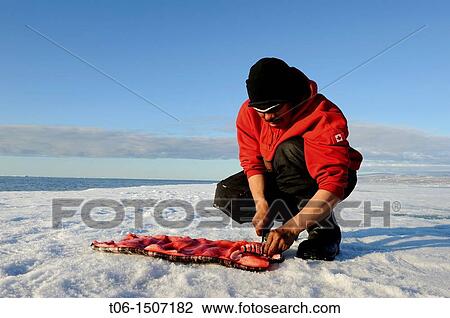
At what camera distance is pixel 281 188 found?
2.83 metres

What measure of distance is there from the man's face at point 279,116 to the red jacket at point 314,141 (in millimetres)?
61

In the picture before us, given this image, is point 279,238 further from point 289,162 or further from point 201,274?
point 289,162

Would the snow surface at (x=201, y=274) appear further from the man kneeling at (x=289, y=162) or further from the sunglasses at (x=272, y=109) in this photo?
the sunglasses at (x=272, y=109)

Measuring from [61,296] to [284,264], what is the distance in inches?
44.9

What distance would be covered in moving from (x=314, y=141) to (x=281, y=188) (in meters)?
0.57

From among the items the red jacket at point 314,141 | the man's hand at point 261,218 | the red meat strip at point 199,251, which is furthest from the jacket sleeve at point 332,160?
the red meat strip at point 199,251

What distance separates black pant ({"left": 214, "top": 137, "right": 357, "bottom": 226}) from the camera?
2.64 m

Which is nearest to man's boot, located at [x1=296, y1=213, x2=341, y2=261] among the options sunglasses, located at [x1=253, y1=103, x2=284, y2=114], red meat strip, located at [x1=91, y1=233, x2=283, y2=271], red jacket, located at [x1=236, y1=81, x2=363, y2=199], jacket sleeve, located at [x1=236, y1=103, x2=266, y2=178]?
red meat strip, located at [x1=91, y1=233, x2=283, y2=271]

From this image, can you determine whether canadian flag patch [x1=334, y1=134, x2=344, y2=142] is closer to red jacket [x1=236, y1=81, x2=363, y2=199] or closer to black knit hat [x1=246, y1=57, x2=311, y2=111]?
red jacket [x1=236, y1=81, x2=363, y2=199]

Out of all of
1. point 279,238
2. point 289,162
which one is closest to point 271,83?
point 289,162

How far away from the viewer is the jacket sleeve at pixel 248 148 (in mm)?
2830

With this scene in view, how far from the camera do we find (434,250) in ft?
9.28

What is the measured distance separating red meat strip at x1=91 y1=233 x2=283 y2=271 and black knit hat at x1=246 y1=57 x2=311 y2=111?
0.82m
